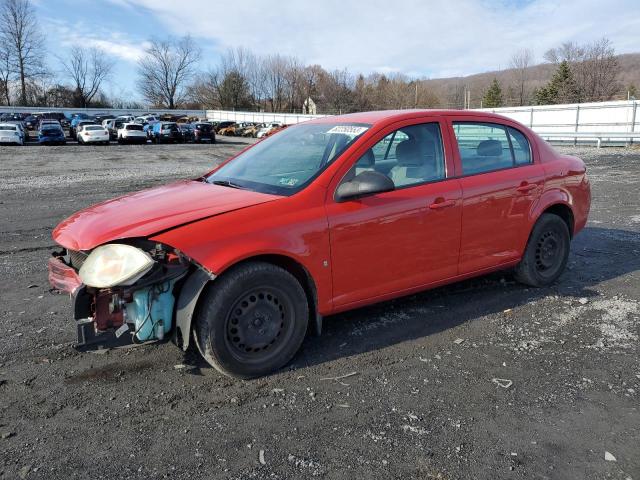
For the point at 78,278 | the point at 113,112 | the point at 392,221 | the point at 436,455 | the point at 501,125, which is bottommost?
the point at 436,455

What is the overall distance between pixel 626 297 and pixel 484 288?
1.30m

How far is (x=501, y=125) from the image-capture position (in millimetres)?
4984

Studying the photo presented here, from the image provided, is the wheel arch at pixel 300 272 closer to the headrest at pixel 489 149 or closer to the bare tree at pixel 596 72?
the headrest at pixel 489 149

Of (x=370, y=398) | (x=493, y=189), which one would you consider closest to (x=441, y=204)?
(x=493, y=189)

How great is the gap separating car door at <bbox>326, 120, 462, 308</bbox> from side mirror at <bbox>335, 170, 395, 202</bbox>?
0.05 meters

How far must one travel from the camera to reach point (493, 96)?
74.5m

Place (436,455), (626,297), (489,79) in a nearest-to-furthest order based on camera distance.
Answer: (436,455), (626,297), (489,79)

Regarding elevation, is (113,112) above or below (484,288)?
above

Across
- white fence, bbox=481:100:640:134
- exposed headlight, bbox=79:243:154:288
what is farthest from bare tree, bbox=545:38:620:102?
exposed headlight, bbox=79:243:154:288

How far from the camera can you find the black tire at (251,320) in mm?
3270

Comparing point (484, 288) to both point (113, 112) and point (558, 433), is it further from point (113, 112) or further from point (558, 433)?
point (113, 112)

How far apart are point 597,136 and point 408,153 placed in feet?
85.5

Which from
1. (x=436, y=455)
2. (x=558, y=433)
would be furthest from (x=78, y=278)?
(x=558, y=433)

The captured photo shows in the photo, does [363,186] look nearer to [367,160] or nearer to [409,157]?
[367,160]
